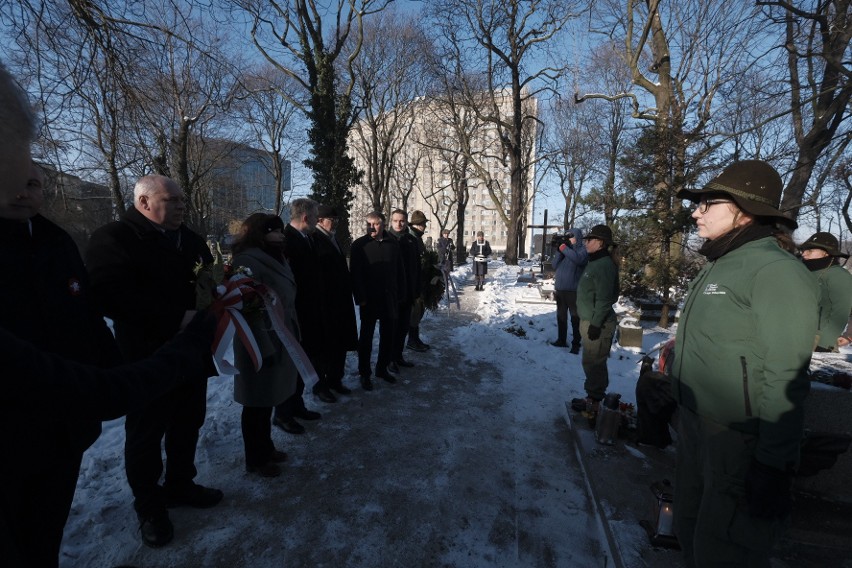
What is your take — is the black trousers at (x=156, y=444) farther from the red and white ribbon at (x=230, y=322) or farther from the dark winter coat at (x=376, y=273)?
the dark winter coat at (x=376, y=273)

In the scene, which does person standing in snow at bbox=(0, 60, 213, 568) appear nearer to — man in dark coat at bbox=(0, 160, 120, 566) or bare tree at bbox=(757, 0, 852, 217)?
man in dark coat at bbox=(0, 160, 120, 566)

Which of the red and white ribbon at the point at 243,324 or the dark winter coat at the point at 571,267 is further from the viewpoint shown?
the dark winter coat at the point at 571,267

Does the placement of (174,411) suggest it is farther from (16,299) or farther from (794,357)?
(794,357)

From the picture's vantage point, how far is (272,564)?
2.49m

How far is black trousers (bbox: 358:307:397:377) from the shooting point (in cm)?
543

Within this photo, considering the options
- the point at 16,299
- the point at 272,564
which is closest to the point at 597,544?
the point at 272,564

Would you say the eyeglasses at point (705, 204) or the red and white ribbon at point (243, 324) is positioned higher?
the eyeglasses at point (705, 204)

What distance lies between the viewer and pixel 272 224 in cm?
355

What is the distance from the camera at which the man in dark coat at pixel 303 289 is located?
13.8 ft

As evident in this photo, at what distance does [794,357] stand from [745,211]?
70 cm

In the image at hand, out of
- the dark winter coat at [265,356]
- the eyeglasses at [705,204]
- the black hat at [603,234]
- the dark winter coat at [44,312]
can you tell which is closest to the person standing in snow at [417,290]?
the black hat at [603,234]

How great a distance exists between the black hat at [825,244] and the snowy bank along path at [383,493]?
2738 millimetres

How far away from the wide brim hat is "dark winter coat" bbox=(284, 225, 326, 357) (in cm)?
344

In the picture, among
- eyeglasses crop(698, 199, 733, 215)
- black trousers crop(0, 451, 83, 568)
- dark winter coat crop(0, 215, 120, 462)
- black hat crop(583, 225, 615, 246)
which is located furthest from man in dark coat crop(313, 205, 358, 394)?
eyeglasses crop(698, 199, 733, 215)
